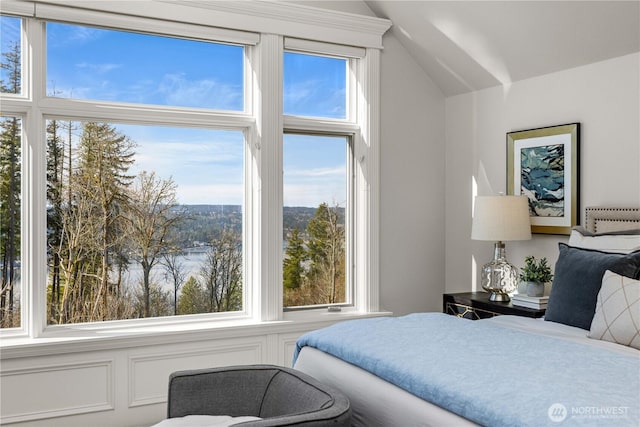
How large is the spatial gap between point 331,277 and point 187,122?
148 centimetres

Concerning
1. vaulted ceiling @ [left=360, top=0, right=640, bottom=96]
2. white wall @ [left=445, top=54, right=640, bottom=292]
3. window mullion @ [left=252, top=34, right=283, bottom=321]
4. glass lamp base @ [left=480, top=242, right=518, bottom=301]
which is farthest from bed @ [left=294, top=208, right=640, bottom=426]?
window mullion @ [left=252, top=34, right=283, bottom=321]

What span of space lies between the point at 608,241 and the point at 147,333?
255 cm

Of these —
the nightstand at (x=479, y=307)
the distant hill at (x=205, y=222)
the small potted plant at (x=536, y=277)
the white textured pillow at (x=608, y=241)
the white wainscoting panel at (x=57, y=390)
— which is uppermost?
the distant hill at (x=205, y=222)

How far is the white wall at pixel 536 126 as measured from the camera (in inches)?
131

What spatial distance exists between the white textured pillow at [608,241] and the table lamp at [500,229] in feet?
1.85

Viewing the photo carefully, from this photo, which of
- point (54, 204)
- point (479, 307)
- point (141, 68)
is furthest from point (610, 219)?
point (54, 204)

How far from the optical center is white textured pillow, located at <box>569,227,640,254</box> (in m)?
2.82

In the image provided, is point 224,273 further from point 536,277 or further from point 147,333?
point 536,277

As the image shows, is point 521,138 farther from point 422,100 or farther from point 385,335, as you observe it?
point 385,335

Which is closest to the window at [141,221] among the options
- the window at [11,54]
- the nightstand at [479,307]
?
the window at [11,54]

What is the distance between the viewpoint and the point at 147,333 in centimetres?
354

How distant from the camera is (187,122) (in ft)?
12.5

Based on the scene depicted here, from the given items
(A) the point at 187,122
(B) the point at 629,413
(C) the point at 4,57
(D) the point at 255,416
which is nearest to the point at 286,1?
(A) the point at 187,122

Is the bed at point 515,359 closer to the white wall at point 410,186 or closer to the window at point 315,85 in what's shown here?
the white wall at point 410,186
